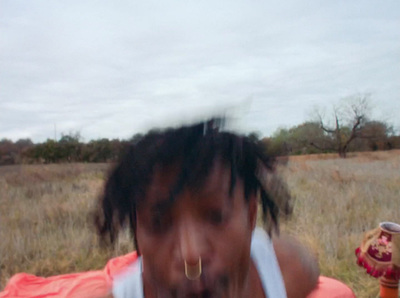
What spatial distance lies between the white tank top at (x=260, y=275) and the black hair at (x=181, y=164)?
0.46ft

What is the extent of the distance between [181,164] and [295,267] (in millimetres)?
909

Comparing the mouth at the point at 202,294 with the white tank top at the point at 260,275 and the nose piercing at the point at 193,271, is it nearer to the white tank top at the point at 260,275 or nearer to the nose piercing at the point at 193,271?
the nose piercing at the point at 193,271

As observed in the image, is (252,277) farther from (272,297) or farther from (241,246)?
(241,246)

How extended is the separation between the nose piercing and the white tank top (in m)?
0.38

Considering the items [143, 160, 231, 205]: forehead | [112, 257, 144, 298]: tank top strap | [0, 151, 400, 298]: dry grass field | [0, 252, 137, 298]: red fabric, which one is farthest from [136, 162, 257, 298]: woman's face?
[0, 252, 137, 298]: red fabric

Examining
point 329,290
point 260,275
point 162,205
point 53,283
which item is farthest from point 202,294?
point 53,283

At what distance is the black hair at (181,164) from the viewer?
1153 millimetres

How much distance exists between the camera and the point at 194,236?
1053mm

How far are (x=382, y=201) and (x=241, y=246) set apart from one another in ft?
17.2

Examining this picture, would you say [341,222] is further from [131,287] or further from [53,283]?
[131,287]

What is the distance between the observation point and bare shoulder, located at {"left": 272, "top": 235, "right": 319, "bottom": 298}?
1.75m

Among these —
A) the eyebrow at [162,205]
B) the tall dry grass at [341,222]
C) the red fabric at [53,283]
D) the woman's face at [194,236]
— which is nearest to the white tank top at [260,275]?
the woman's face at [194,236]

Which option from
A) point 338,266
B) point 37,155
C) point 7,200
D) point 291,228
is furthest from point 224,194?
point 37,155

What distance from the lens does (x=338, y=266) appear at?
362 centimetres
